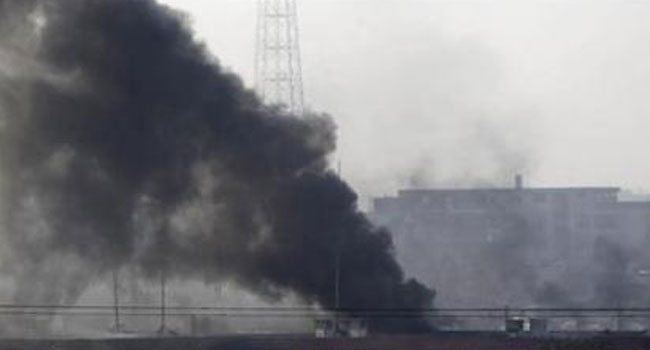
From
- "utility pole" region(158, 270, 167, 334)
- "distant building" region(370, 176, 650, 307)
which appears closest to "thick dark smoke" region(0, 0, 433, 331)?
"utility pole" region(158, 270, 167, 334)

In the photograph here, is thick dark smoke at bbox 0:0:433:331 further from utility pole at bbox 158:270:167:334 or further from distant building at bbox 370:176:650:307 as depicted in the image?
distant building at bbox 370:176:650:307

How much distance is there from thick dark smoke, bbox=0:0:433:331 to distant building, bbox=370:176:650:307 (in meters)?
20.6

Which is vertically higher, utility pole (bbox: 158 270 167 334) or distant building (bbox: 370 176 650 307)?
distant building (bbox: 370 176 650 307)

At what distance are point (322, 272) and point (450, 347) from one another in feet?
45.6

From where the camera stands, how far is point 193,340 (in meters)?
56.7

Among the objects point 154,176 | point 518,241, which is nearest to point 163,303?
point 154,176

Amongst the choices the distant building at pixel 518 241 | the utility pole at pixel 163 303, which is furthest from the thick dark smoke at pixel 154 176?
the distant building at pixel 518 241

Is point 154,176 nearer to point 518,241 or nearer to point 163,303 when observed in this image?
point 163,303

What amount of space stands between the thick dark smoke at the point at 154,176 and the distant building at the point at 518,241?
20.6m

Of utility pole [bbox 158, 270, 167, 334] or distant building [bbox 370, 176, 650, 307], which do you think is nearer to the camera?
utility pole [bbox 158, 270, 167, 334]

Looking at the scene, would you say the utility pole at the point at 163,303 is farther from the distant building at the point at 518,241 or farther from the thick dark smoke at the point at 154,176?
the distant building at the point at 518,241

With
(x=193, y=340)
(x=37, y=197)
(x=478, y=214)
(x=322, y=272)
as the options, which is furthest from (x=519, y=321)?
(x=478, y=214)

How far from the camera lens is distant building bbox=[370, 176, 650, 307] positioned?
93.0 m

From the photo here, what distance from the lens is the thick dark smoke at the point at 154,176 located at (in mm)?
67875
